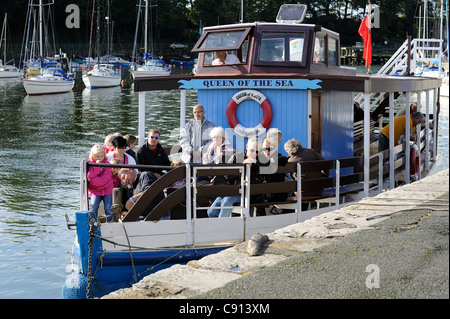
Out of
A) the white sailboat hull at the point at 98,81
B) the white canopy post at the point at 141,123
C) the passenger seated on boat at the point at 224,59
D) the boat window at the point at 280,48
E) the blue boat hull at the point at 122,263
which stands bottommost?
the blue boat hull at the point at 122,263

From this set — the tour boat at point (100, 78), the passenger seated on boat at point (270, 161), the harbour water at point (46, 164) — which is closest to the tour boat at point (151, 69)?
the tour boat at point (100, 78)

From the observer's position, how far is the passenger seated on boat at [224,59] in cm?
1241

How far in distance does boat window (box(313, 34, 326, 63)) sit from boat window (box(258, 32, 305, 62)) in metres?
0.49

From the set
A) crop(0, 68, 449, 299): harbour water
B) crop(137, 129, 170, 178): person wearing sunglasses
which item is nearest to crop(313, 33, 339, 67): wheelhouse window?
crop(137, 129, 170, 178): person wearing sunglasses

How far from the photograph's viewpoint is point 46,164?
24953 mm

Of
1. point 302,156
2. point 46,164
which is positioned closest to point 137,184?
point 302,156

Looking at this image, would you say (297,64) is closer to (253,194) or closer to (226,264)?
(253,194)

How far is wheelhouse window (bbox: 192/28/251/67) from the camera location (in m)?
12.4

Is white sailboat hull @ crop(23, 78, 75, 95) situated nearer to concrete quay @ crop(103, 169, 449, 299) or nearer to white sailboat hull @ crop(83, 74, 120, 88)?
white sailboat hull @ crop(83, 74, 120, 88)

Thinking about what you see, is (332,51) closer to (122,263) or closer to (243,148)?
(243,148)

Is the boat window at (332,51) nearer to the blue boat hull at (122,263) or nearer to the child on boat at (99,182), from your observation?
the child on boat at (99,182)

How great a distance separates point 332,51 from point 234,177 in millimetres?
4473

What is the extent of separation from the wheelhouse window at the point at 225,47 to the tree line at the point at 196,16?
291ft
